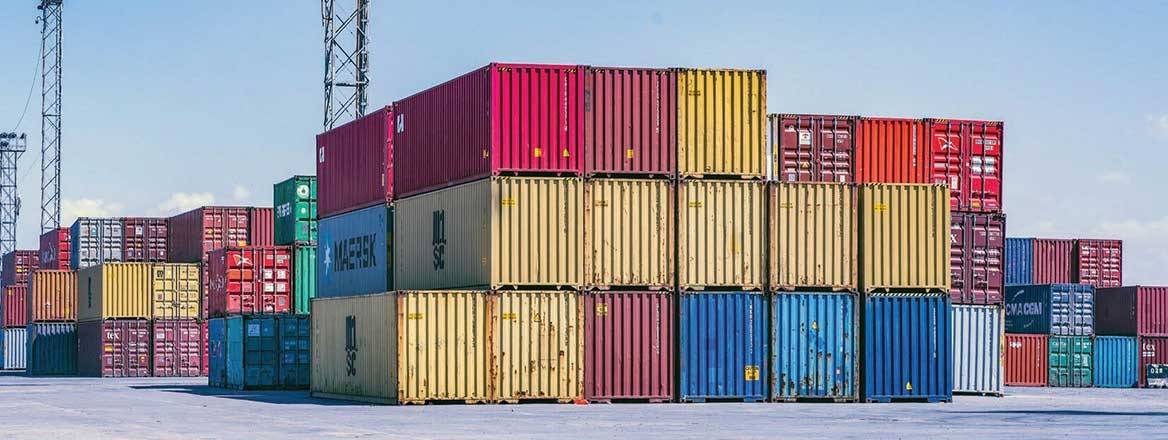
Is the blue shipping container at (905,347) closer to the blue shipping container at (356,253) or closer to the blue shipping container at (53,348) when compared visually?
the blue shipping container at (356,253)

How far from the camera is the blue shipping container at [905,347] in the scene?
4366 cm

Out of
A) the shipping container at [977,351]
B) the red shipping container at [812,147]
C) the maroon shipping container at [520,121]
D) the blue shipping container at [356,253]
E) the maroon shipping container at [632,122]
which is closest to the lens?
the maroon shipping container at [520,121]

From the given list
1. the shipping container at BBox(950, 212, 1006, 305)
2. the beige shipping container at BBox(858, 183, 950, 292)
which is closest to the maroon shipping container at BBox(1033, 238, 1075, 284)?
the shipping container at BBox(950, 212, 1006, 305)

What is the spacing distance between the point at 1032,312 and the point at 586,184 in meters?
33.9

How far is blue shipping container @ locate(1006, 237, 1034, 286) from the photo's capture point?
7519cm

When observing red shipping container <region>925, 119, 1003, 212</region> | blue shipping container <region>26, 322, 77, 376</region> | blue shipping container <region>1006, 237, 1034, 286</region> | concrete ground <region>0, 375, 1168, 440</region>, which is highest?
red shipping container <region>925, 119, 1003, 212</region>

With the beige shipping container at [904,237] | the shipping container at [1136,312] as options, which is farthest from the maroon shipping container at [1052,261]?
the beige shipping container at [904,237]

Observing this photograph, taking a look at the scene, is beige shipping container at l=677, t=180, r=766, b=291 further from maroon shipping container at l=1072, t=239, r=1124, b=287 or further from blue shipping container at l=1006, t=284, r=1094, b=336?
maroon shipping container at l=1072, t=239, r=1124, b=287

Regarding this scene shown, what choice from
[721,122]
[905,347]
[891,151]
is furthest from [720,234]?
[891,151]

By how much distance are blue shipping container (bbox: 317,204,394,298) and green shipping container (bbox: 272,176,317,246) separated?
23.2 feet

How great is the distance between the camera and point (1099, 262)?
7794 centimetres

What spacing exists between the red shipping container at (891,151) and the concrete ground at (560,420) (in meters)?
5.93

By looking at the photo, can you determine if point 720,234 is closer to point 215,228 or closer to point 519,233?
point 519,233

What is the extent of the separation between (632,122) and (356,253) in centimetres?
1101
